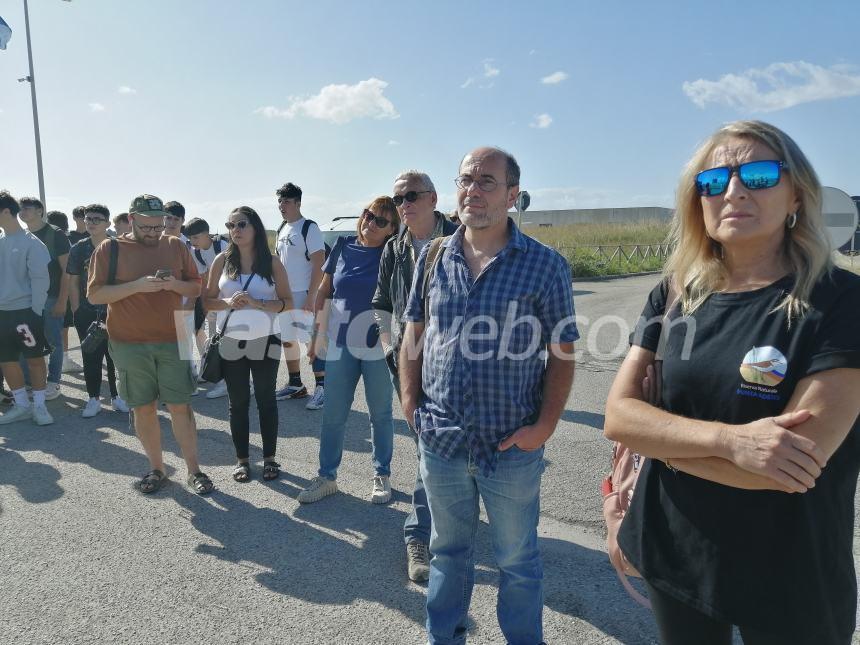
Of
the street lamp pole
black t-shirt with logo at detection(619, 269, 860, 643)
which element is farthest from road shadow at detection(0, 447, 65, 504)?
the street lamp pole

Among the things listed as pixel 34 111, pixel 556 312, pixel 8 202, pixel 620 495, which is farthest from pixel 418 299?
pixel 34 111

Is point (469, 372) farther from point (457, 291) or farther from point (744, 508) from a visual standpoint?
point (744, 508)

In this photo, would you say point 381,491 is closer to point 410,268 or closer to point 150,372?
point 410,268

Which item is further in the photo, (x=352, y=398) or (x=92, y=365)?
(x=92, y=365)

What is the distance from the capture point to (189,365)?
14.4 ft

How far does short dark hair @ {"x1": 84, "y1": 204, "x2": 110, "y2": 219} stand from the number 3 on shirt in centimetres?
129

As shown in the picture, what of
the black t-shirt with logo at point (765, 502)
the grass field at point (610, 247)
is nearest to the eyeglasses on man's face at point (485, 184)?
the black t-shirt with logo at point (765, 502)

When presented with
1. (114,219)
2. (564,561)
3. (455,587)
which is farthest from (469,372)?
(114,219)

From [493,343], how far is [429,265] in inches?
19.8

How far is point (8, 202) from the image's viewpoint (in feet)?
18.7

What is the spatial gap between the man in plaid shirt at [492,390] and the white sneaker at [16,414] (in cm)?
533

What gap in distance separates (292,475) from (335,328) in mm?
1330

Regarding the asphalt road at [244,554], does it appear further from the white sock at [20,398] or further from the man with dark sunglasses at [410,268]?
the white sock at [20,398]

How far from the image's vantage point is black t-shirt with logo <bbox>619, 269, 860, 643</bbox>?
1.46 metres
